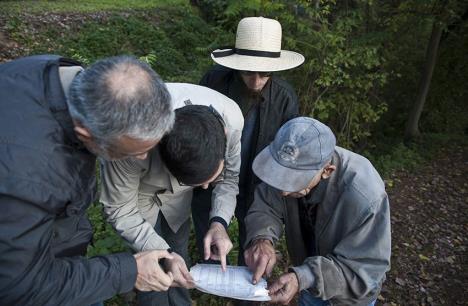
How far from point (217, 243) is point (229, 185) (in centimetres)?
45

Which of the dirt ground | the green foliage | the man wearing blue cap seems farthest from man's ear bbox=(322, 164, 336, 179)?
the dirt ground

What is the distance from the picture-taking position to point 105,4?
13.0m

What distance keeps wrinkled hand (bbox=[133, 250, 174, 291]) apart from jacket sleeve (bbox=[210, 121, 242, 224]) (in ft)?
1.93

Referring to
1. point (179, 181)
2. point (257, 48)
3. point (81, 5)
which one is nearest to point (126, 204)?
point (179, 181)

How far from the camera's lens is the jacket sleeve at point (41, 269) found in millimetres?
1259

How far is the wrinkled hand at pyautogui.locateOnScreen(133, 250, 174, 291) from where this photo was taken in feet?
5.83

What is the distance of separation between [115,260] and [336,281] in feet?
3.32

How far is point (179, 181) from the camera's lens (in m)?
1.85

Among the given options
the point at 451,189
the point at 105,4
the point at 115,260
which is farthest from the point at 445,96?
the point at 105,4

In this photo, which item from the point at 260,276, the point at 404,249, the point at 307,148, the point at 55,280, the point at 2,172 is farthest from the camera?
the point at 404,249

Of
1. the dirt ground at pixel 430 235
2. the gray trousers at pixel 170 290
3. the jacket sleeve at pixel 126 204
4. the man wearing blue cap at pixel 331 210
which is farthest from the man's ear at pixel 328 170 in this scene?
the dirt ground at pixel 430 235

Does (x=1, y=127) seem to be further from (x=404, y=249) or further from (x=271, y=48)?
(x=404, y=249)

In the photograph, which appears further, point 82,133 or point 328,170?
point 328,170

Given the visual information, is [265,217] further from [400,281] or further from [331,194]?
[400,281]
